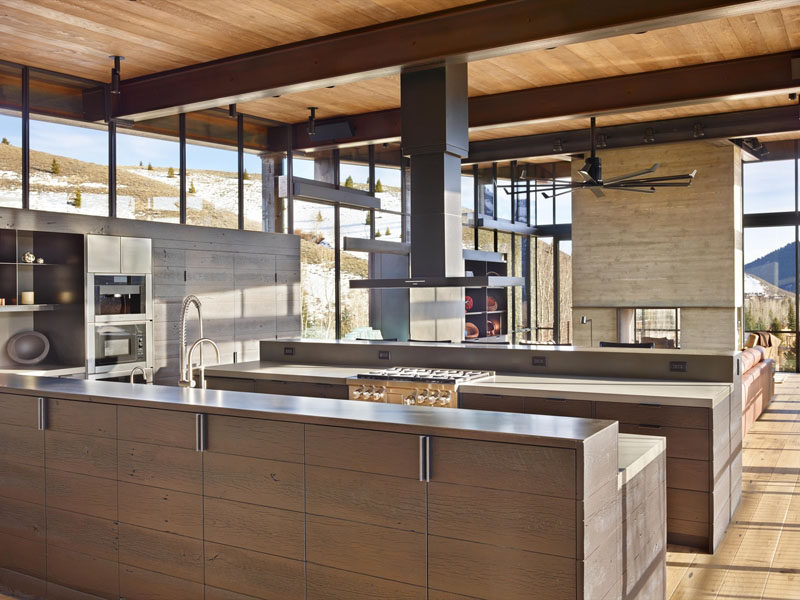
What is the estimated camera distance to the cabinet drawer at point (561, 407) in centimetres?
435

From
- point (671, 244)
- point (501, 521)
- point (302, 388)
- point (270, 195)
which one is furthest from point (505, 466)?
point (671, 244)

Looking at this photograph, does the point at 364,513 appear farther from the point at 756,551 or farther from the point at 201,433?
the point at 756,551

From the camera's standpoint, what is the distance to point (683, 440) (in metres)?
4.16

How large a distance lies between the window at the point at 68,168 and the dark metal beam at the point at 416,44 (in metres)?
0.65

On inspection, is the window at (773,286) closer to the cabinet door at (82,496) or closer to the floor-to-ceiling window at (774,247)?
the floor-to-ceiling window at (774,247)

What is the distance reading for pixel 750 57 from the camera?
6.43 meters

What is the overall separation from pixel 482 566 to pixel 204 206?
6538mm

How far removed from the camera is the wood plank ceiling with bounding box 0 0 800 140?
A: 5.02 m

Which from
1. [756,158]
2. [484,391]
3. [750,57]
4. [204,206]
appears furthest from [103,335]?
[756,158]

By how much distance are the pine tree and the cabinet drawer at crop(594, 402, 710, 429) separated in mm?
5083

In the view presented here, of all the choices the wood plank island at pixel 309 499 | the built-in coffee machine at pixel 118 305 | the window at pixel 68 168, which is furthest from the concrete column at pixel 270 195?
the wood plank island at pixel 309 499

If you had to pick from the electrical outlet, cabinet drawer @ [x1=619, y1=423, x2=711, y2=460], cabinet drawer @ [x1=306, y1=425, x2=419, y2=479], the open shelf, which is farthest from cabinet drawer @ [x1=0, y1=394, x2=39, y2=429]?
the electrical outlet

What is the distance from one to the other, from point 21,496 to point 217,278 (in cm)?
466

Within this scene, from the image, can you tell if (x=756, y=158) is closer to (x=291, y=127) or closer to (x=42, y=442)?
(x=291, y=127)
